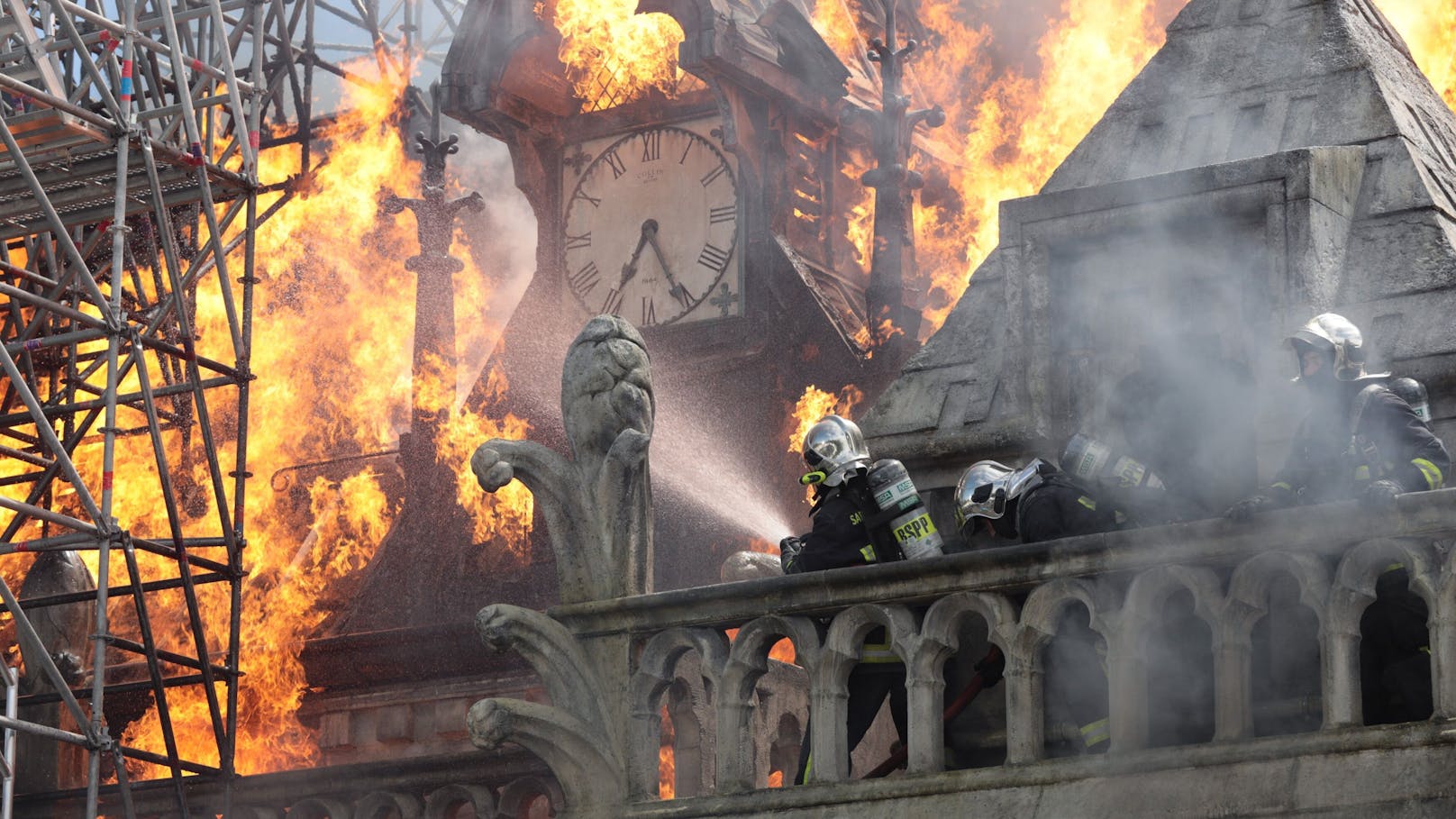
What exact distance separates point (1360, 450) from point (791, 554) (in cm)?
297

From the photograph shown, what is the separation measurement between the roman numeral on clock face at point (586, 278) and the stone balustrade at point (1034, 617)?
39.2 feet

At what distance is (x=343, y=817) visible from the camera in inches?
492

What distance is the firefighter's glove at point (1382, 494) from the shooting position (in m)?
8.68

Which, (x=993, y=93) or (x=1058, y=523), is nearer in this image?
(x=1058, y=523)

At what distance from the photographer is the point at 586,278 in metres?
22.9

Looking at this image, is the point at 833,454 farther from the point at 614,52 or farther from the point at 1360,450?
the point at 614,52

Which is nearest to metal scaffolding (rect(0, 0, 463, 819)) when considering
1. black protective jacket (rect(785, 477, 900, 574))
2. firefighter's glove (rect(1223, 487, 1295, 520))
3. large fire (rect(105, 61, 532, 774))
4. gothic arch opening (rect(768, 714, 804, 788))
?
large fire (rect(105, 61, 532, 774))

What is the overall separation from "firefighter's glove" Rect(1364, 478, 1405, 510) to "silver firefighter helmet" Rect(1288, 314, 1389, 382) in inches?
42.3

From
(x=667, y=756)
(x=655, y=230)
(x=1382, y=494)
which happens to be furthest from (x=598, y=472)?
(x=655, y=230)

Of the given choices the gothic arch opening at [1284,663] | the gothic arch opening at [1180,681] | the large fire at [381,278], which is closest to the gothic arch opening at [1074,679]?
the gothic arch opening at [1180,681]

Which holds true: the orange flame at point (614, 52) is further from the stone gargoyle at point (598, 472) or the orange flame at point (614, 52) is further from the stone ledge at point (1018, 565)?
the stone ledge at point (1018, 565)

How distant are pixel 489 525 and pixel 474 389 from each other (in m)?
1.43

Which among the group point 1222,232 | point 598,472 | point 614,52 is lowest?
point 598,472

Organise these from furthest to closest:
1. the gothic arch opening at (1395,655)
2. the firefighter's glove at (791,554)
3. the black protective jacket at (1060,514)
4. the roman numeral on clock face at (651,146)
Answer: the roman numeral on clock face at (651,146)
the firefighter's glove at (791,554)
the black protective jacket at (1060,514)
the gothic arch opening at (1395,655)
